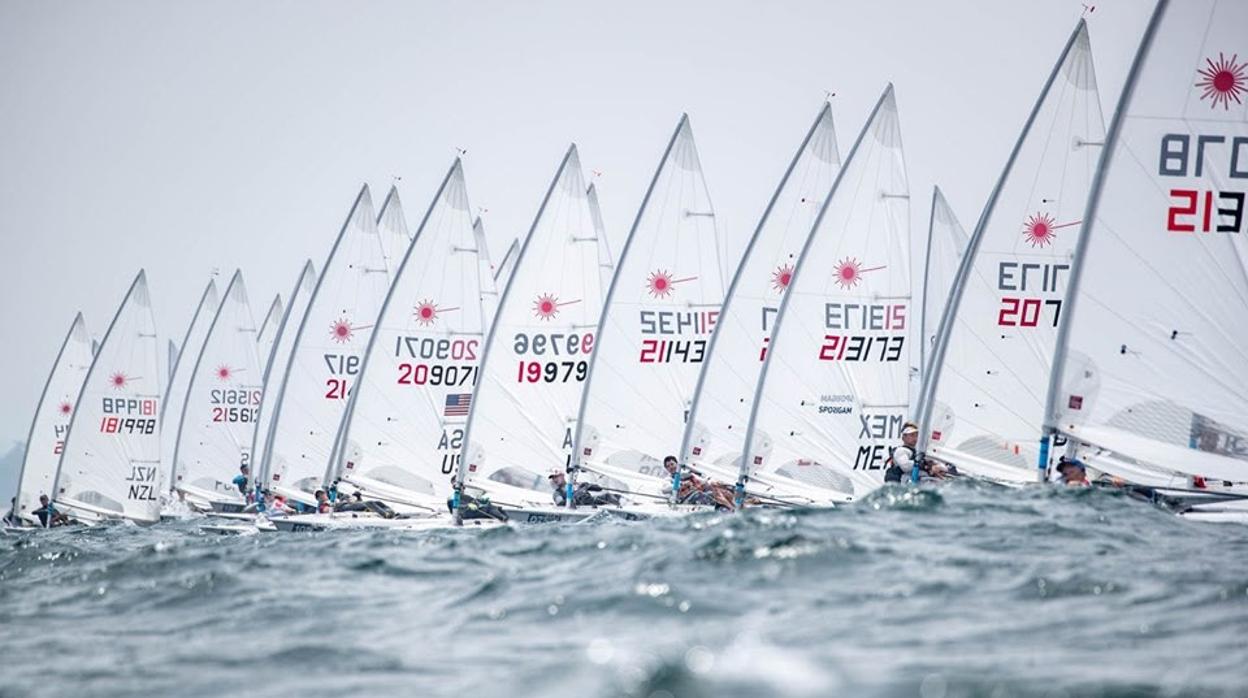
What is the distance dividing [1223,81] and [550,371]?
17539 mm

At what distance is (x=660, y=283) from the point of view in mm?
29797

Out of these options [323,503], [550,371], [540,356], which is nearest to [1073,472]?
[550,371]

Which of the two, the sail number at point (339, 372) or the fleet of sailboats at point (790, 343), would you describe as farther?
the sail number at point (339, 372)

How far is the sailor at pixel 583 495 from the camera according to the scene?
27.4m

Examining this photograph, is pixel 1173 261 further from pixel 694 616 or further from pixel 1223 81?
pixel 694 616

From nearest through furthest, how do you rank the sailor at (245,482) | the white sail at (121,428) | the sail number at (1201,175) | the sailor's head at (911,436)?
the sail number at (1201,175), the sailor's head at (911,436), the white sail at (121,428), the sailor at (245,482)

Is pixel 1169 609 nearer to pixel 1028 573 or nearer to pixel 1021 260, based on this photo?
pixel 1028 573

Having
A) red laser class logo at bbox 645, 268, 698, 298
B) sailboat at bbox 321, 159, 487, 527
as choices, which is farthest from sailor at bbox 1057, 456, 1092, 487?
sailboat at bbox 321, 159, 487, 527

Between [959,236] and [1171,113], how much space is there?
71.6 feet

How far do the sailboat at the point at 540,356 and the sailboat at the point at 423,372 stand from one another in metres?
1.80

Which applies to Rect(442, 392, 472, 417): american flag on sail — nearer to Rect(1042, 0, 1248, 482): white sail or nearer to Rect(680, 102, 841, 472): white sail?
Rect(680, 102, 841, 472): white sail

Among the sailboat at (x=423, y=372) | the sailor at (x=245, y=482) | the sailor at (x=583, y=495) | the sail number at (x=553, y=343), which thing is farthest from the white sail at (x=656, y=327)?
the sailor at (x=245, y=482)

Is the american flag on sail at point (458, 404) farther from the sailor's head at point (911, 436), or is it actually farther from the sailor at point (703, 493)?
the sailor's head at point (911, 436)

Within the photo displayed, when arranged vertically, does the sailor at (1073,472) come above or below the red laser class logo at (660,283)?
below
